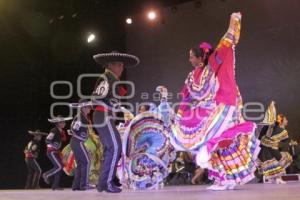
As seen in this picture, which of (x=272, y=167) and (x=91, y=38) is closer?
(x=272, y=167)

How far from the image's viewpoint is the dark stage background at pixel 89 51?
894cm

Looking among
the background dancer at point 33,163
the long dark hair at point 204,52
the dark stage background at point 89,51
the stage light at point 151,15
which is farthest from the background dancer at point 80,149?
the stage light at point 151,15

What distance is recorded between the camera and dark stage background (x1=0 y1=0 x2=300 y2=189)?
8.94m

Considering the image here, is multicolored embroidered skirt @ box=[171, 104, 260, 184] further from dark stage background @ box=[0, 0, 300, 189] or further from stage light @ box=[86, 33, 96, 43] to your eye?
stage light @ box=[86, 33, 96, 43]

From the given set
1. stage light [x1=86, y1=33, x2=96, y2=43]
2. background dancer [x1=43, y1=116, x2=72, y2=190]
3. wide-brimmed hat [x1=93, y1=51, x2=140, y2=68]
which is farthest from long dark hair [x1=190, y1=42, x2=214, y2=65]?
stage light [x1=86, y1=33, x2=96, y2=43]

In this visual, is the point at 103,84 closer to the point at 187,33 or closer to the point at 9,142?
the point at 9,142

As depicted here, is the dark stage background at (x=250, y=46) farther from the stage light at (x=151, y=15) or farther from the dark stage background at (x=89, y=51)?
the stage light at (x=151, y=15)

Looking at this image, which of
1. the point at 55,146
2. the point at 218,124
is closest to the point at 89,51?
the point at 55,146

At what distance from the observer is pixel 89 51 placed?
10.2 metres

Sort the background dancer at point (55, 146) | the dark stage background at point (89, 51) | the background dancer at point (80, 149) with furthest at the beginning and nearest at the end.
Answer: the dark stage background at point (89, 51) → the background dancer at point (55, 146) → the background dancer at point (80, 149)

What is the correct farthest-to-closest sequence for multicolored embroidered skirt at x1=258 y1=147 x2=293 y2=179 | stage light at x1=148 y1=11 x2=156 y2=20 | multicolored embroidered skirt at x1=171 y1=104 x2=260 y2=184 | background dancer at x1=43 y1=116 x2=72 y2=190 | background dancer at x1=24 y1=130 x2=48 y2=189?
stage light at x1=148 y1=11 x2=156 y2=20
background dancer at x1=24 y1=130 x2=48 y2=189
multicolored embroidered skirt at x1=258 y1=147 x2=293 y2=179
background dancer at x1=43 y1=116 x2=72 y2=190
multicolored embroidered skirt at x1=171 y1=104 x2=260 y2=184

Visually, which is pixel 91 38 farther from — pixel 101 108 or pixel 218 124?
pixel 218 124

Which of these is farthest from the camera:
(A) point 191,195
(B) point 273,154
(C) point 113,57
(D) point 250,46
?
(D) point 250,46

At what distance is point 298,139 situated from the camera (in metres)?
9.04
